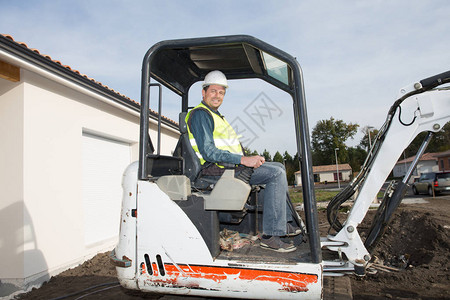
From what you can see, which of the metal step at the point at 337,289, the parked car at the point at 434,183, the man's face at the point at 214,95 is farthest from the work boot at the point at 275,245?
the parked car at the point at 434,183

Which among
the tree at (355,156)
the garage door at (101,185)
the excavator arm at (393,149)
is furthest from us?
the tree at (355,156)

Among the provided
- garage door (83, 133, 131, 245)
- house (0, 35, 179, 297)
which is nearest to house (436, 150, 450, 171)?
garage door (83, 133, 131, 245)

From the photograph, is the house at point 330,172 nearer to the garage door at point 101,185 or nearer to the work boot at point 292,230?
the garage door at point 101,185

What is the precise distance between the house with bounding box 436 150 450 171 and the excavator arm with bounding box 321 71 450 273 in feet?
174

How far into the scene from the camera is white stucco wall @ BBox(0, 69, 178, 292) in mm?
4984

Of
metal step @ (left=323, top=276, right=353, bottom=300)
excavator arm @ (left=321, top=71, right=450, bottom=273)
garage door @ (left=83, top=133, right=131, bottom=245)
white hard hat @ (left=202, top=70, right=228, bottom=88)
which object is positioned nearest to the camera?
metal step @ (left=323, top=276, right=353, bottom=300)

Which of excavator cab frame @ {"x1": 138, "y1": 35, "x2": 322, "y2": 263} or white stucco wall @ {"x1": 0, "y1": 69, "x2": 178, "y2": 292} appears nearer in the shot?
excavator cab frame @ {"x1": 138, "y1": 35, "x2": 322, "y2": 263}

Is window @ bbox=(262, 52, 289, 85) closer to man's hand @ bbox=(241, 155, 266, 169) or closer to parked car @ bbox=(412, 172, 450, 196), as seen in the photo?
man's hand @ bbox=(241, 155, 266, 169)

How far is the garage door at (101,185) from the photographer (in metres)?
6.98

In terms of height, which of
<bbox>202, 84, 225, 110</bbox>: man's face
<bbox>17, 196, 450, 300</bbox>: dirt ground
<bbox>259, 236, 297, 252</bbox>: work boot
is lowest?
<bbox>17, 196, 450, 300</bbox>: dirt ground

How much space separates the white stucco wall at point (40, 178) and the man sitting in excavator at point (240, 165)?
3.38m

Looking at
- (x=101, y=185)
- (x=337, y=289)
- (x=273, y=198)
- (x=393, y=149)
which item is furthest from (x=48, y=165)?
(x=393, y=149)

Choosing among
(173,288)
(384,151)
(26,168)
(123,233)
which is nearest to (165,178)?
(123,233)

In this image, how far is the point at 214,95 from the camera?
3422mm
